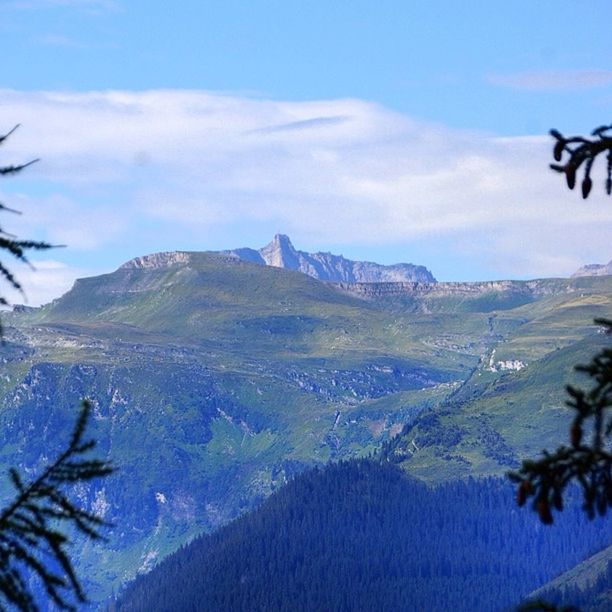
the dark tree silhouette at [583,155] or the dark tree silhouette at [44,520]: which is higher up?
the dark tree silhouette at [583,155]

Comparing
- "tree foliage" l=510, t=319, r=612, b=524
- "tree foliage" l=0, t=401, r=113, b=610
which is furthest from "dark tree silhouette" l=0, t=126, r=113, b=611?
"tree foliage" l=510, t=319, r=612, b=524

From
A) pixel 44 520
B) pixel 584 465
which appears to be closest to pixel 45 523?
pixel 44 520

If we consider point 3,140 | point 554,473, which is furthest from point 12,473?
point 554,473

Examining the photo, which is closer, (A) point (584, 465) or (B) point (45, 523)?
(A) point (584, 465)

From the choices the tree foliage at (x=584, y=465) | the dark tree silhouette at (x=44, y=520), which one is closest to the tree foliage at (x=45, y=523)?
the dark tree silhouette at (x=44, y=520)

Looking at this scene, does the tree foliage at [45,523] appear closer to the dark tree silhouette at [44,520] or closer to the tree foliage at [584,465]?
the dark tree silhouette at [44,520]

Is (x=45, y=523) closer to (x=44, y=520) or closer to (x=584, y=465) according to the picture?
(x=44, y=520)

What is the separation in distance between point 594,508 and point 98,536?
905 centimetres

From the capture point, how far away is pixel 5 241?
28328mm

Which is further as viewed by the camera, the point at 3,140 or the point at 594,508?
the point at 3,140

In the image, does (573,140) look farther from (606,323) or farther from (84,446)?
(84,446)

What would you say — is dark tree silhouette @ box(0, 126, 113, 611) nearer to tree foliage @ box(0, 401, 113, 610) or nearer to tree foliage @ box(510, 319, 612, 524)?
tree foliage @ box(0, 401, 113, 610)

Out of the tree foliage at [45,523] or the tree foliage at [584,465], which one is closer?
the tree foliage at [584,465]

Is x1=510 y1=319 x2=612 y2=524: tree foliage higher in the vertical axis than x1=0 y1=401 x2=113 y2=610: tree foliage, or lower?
higher
